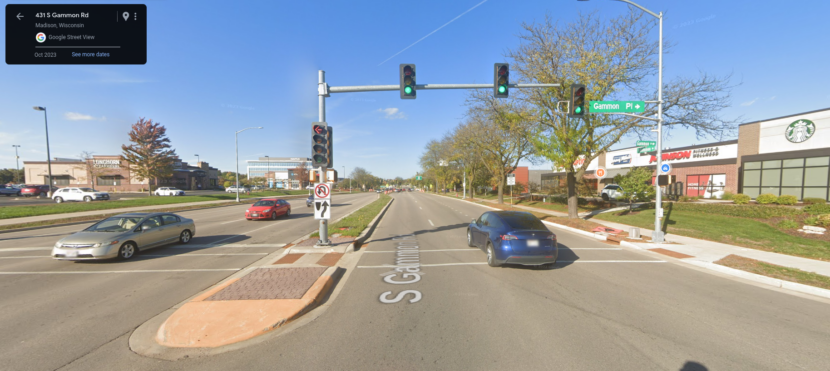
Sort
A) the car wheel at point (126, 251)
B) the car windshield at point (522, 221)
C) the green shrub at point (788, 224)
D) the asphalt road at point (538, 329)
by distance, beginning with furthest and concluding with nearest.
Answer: the green shrub at point (788, 224) < the car wheel at point (126, 251) < the car windshield at point (522, 221) < the asphalt road at point (538, 329)

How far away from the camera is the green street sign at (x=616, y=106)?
1130 cm

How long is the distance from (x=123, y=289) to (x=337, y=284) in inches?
170

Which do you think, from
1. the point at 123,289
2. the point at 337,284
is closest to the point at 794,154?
the point at 337,284

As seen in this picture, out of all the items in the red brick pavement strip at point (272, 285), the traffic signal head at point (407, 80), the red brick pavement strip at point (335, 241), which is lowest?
the red brick pavement strip at point (335, 241)

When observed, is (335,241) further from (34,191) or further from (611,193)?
(34,191)

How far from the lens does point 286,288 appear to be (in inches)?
234

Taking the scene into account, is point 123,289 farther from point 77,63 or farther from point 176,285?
point 77,63

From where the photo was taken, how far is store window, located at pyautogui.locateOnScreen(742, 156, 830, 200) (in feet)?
66.5

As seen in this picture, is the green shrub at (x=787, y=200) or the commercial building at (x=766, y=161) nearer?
the green shrub at (x=787, y=200)

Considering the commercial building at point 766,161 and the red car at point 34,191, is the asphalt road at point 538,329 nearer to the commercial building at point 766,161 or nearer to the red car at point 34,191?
the commercial building at point 766,161

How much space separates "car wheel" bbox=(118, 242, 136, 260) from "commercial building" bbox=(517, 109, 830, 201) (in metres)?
26.9

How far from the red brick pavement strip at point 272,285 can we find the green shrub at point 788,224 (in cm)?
1806

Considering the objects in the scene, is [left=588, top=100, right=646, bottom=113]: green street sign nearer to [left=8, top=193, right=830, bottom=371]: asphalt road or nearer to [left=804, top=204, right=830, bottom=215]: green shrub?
[left=8, top=193, right=830, bottom=371]: asphalt road

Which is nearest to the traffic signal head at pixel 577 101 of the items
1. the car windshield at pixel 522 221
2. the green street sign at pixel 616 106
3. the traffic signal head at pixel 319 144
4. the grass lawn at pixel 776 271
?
the green street sign at pixel 616 106
